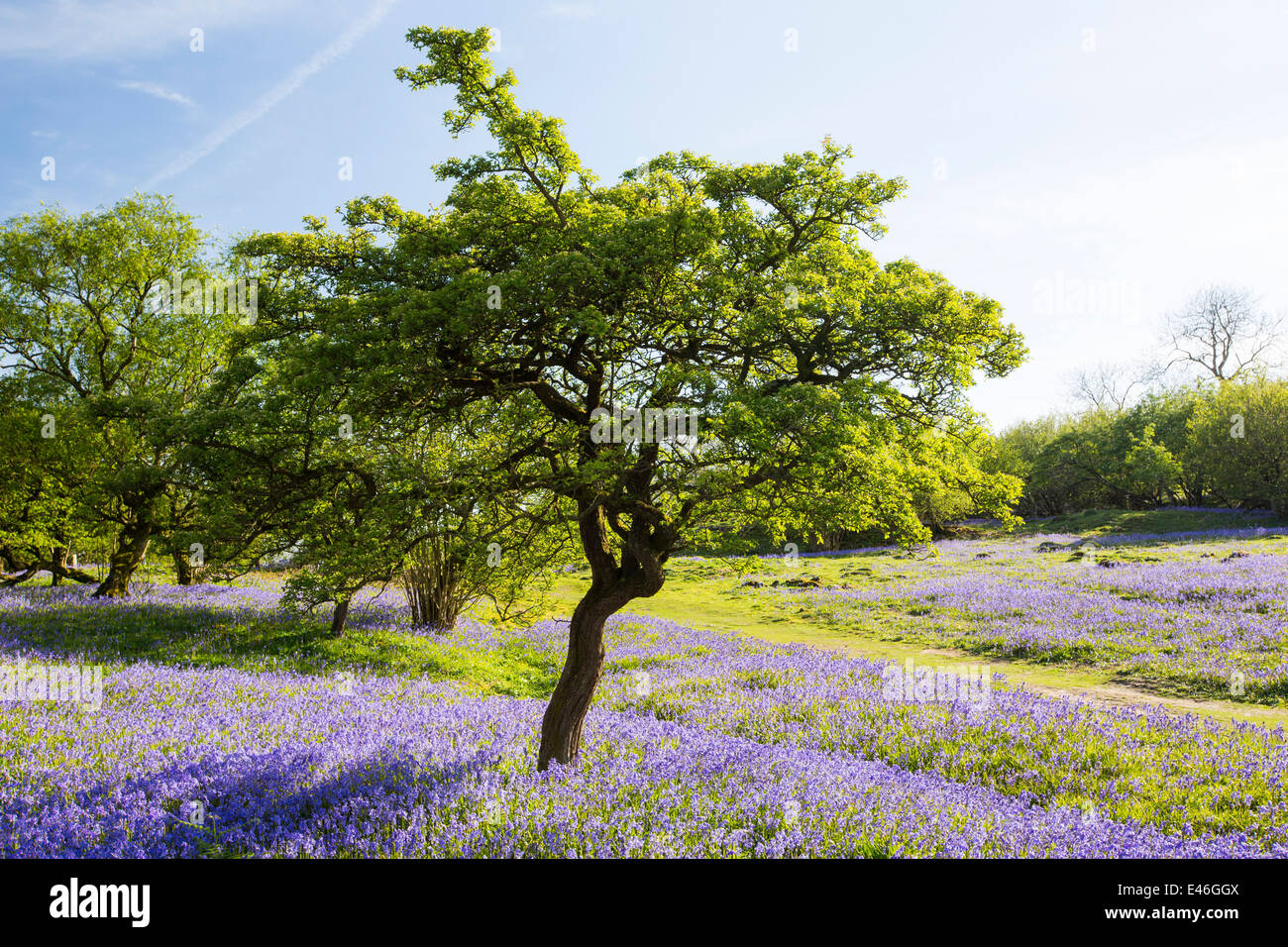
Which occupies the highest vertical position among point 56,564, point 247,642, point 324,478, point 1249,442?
point 1249,442

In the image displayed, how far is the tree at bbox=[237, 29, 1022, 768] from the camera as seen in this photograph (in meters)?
5.83

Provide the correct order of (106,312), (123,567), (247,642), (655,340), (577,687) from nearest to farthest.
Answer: (655,340)
(577,687)
(247,642)
(123,567)
(106,312)

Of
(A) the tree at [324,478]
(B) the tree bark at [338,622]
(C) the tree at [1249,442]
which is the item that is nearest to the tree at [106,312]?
(B) the tree bark at [338,622]

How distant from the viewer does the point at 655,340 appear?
6.89m

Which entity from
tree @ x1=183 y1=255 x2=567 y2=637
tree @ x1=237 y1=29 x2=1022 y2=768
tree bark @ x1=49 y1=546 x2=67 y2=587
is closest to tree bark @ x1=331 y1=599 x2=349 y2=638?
tree @ x1=183 y1=255 x2=567 y2=637

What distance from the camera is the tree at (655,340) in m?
5.83

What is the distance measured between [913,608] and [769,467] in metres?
21.3

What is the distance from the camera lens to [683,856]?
511 centimetres

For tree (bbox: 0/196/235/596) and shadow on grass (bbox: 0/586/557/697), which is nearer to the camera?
shadow on grass (bbox: 0/586/557/697)

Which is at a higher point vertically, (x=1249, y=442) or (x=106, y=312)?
(x=106, y=312)

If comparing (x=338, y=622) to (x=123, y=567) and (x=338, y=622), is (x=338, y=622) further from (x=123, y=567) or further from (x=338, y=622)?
(x=123, y=567)

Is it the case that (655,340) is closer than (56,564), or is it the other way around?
(655,340)

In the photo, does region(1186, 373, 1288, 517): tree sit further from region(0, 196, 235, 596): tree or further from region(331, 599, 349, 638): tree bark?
region(0, 196, 235, 596): tree

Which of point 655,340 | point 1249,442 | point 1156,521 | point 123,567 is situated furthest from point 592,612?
point 1156,521
